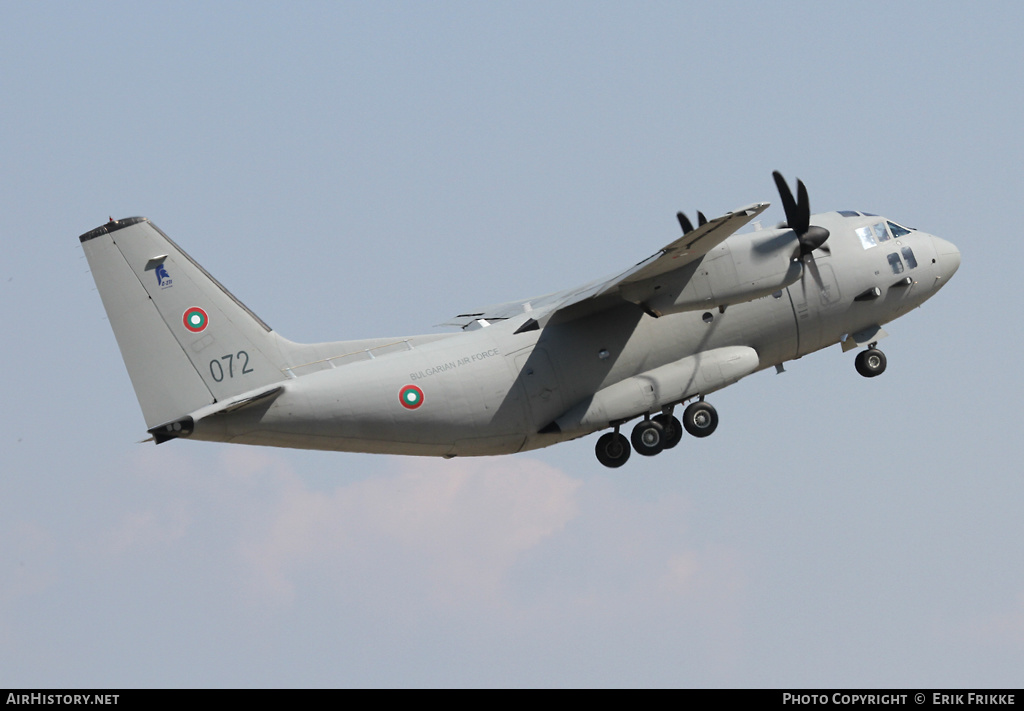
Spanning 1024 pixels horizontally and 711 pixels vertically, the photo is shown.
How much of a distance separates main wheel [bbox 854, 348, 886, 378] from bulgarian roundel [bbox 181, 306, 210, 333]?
16.2m

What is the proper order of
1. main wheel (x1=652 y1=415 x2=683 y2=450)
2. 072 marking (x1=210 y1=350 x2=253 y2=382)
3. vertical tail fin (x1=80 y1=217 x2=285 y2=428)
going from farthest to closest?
main wheel (x1=652 y1=415 x2=683 y2=450)
072 marking (x1=210 y1=350 x2=253 y2=382)
vertical tail fin (x1=80 y1=217 x2=285 y2=428)

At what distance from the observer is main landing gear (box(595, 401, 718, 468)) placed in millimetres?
31047

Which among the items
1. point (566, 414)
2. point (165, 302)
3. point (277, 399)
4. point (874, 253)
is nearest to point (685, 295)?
point (566, 414)

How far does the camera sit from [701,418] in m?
31.0

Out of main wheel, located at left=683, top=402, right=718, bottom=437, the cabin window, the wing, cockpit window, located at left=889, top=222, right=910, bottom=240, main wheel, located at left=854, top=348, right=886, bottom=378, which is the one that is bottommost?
main wheel, located at left=854, top=348, right=886, bottom=378

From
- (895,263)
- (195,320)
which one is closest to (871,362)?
(895,263)

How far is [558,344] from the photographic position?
30172mm

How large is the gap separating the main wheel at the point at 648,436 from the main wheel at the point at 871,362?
19.0 feet

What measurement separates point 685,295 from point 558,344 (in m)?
3.23

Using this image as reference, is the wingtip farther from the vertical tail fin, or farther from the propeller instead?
the propeller

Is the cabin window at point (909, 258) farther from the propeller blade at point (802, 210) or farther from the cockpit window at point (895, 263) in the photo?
the propeller blade at point (802, 210)

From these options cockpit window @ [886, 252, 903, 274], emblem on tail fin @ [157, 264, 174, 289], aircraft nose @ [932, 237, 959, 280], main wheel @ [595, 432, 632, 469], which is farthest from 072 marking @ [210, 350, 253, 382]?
Result: aircraft nose @ [932, 237, 959, 280]

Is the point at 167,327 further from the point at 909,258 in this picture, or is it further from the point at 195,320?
the point at 909,258

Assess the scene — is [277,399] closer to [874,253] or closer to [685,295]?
[685,295]
